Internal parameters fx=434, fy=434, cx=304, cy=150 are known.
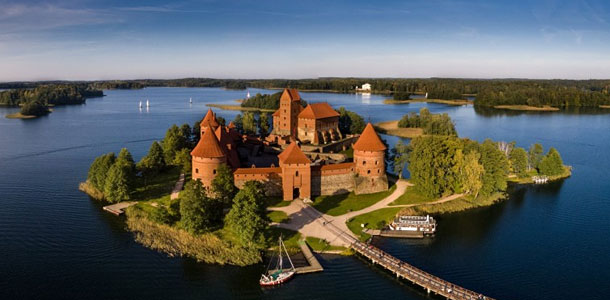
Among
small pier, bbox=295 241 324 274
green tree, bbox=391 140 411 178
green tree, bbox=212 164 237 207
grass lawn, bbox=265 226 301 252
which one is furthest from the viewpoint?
green tree, bbox=391 140 411 178

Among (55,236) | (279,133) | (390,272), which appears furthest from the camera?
(279,133)

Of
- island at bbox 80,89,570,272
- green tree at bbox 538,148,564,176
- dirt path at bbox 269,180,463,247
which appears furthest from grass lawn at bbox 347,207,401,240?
green tree at bbox 538,148,564,176

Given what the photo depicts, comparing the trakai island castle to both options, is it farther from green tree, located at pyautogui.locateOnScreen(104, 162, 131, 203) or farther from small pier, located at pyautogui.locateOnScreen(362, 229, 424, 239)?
small pier, located at pyautogui.locateOnScreen(362, 229, 424, 239)

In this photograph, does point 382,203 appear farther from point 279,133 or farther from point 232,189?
point 279,133

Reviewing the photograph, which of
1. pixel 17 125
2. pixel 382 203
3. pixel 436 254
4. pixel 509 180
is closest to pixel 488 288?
pixel 436 254

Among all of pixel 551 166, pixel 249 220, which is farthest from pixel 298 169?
pixel 551 166

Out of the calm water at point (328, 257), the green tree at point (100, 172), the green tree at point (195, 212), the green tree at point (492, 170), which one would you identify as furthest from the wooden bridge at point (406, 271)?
the green tree at point (100, 172)

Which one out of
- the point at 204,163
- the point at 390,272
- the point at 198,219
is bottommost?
the point at 390,272
